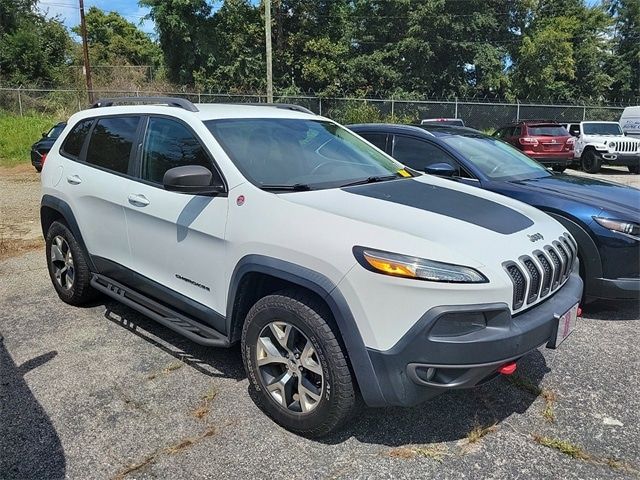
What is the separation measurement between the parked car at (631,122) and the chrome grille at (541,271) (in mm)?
19173

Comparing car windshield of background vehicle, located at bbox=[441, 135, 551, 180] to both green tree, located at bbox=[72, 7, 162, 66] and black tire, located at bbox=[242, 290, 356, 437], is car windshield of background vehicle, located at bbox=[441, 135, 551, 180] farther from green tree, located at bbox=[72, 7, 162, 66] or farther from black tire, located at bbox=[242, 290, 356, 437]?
green tree, located at bbox=[72, 7, 162, 66]

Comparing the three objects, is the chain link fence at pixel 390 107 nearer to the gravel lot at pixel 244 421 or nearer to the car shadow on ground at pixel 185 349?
the car shadow on ground at pixel 185 349

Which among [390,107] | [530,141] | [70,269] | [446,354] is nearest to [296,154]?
[446,354]

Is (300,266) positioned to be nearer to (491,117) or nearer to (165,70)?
(491,117)

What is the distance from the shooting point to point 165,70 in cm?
3572

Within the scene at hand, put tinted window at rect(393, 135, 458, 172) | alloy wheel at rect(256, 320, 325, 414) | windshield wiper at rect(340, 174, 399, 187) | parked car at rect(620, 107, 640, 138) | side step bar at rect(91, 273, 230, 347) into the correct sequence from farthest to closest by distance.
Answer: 1. parked car at rect(620, 107, 640, 138)
2. tinted window at rect(393, 135, 458, 172)
3. windshield wiper at rect(340, 174, 399, 187)
4. side step bar at rect(91, 273, 230, 347)
5. alloy wheel at rect(256, 320, 325, 414)

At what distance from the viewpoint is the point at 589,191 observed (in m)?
4.87

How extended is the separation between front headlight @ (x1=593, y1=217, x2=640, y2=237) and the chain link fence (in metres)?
21.3

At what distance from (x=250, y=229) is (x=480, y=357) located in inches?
52.8

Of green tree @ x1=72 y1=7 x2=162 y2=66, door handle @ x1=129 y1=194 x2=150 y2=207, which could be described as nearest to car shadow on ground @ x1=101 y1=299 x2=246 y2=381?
door handle @ x1=129 y1=194 x2=150 y2=207

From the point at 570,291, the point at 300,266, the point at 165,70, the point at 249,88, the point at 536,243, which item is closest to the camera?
the point at 300,266

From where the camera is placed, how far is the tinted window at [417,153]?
554cm

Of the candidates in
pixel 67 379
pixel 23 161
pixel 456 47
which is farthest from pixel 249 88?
pixel 67 379

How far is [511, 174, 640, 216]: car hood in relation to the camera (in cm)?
455
